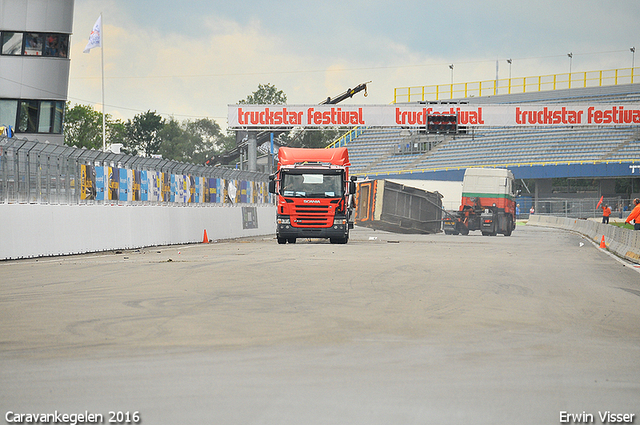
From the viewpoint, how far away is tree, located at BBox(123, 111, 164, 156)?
112938 millimetres

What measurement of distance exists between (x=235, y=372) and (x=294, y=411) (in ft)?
4.35

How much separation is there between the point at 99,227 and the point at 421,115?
29.7m

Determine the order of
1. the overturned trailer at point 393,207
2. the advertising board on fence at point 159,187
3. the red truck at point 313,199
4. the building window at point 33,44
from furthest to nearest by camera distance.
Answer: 1. the building window at point 33,44
2. the overturned trailer at point 393,207
3. the red truck at point 313,199
4. the advertising board on fence at point 159,187

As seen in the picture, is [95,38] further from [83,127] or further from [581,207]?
[83,127]

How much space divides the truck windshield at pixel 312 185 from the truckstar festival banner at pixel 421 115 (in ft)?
68.7

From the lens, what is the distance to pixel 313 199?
28.4 metres

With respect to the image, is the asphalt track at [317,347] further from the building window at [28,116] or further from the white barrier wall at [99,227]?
the building window at [28,116]

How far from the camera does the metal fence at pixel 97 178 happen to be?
19438 mm

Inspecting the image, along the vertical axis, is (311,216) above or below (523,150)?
below

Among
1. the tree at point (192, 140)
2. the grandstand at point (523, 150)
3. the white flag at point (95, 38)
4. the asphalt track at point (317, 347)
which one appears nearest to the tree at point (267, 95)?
the tree at point (192, 140)

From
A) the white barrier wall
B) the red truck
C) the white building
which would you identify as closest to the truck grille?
the red truck

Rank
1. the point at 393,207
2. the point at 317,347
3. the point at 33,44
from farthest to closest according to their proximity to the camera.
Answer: the point at 33,44
the point at 393,207
the point at 317,347

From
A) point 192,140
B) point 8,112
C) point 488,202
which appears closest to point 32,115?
point 8,112

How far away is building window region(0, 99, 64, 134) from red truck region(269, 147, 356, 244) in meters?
20.9
